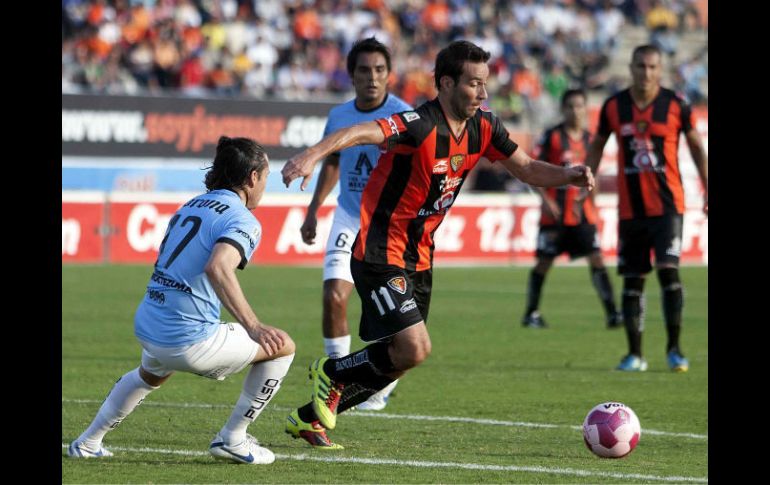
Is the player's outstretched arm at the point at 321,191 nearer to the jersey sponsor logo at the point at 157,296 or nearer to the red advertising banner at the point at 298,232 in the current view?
the jersey sponsor logo at the point at 157,296

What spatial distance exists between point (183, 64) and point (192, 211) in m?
22.6

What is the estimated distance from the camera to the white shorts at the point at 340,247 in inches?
375

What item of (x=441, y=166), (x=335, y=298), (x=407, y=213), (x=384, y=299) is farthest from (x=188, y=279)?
(x=335, y=298)

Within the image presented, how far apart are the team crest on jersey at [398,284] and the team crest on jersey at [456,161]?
28.4 inches

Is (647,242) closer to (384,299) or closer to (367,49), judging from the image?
(367,49)

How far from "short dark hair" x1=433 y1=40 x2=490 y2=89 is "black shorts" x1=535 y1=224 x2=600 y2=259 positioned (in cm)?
832

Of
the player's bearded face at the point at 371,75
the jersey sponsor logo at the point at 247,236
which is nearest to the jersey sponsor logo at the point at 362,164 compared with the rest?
the player's bearded face at the point at 371,75

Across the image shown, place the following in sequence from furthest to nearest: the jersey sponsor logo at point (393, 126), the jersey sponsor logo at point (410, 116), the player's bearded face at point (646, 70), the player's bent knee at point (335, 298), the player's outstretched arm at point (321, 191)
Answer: the player's bearded face at point (646, 70) → the player's outstretched arm at point (321, 191) → the player's bent knee at point (335, 298) → the jersey sponsor logo at point (410, 116) → the jersey sponsor logo at point (393, 126)

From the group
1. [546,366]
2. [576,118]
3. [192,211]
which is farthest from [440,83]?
[576,118]

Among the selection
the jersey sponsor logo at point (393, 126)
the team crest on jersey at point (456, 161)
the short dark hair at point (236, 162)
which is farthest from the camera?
the team crest on jersey at point (456, 161)

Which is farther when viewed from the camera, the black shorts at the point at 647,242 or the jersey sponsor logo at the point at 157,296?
the black shorts at the point at 647,242

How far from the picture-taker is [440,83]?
7750 mm

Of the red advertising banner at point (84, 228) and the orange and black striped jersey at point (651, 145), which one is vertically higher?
the orange and black striped jersey at point (651, 145)

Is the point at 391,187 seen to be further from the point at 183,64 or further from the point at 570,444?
the point at 183,64
